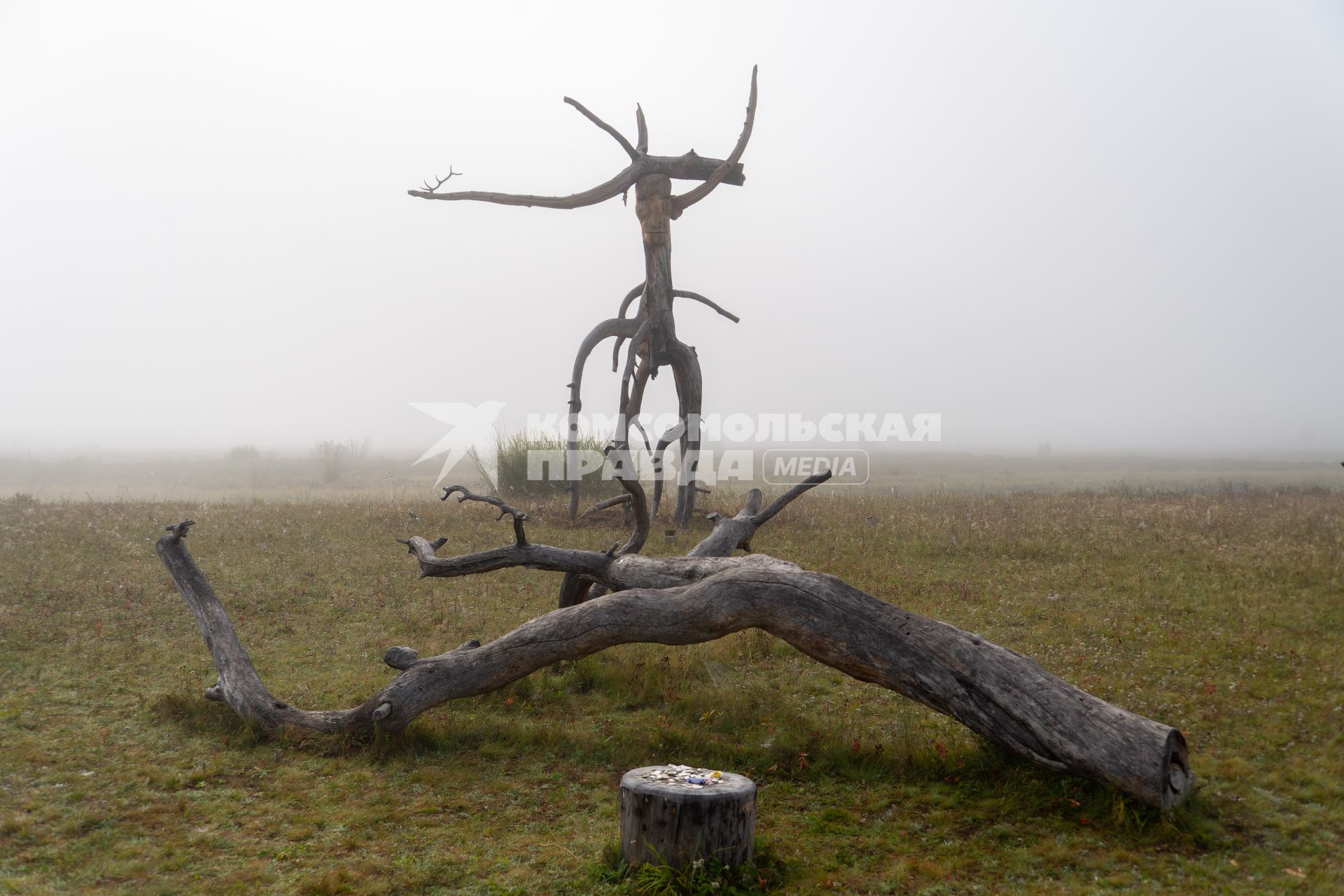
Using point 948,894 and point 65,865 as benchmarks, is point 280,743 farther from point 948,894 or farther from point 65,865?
point 948,894

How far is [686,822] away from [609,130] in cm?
1336

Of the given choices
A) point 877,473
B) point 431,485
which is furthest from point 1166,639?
point 877,473

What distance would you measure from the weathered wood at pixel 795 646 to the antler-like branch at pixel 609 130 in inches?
384

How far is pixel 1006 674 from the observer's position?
5.61 m

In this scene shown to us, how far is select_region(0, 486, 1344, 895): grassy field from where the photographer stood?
4.83 meters

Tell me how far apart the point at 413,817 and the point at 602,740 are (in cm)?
176

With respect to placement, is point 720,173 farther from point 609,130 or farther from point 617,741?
point 617,741

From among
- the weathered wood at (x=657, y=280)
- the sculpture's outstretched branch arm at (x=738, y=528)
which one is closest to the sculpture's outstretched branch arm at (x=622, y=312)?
the weathered wood at (x=657, y=280)

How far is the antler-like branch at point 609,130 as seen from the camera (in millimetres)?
14688

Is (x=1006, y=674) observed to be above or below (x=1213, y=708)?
above

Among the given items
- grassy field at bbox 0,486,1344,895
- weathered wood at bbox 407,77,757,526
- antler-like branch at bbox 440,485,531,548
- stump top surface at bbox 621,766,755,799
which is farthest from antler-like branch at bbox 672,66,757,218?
stump top surface at bbox 621,766,755,799

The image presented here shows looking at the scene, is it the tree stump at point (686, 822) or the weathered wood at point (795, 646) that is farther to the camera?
the weathered wood at point (795, 646)

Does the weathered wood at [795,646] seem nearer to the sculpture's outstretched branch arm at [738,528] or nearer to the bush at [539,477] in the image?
the sculpture's outstretched branch arm at [738,528]

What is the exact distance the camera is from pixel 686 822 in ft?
14.4
